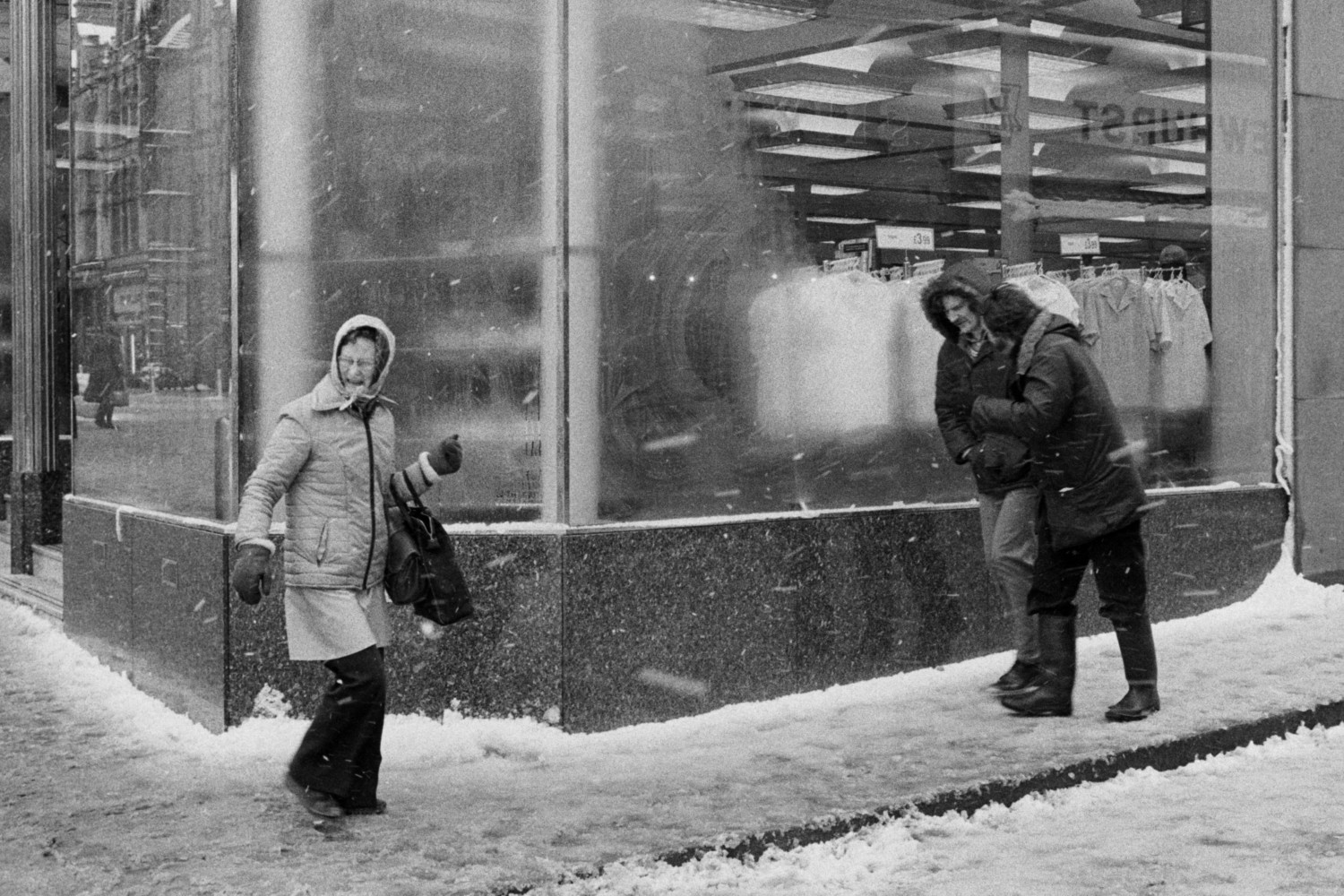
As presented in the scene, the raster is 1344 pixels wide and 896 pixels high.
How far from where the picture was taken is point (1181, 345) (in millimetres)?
10836

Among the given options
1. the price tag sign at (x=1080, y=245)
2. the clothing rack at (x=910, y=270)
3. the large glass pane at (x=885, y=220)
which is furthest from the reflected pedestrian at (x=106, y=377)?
the price tag sign at (x=1080, y=245)

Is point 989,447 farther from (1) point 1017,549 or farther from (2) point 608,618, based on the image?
(2) point 608,618

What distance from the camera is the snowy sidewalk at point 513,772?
206 inches

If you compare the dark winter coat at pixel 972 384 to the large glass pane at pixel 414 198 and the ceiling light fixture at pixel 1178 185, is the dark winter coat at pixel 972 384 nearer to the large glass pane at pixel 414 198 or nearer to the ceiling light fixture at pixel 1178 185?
the large glass pane at pixel 414 198

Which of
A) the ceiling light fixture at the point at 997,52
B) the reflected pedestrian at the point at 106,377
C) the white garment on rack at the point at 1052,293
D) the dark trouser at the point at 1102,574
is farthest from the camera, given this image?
the white garment on rack at the point at 1052,293

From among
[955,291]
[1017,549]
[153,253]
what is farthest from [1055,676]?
[153,253]

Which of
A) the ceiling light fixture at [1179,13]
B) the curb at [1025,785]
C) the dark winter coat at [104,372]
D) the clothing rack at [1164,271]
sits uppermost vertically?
the ceiling light fixture at [1179,13]

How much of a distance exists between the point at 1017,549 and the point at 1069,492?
636 millimetres

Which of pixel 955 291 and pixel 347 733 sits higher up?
pixel 955 291

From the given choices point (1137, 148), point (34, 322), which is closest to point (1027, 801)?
point (1137, 148)

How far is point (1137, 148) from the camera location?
35.5 ft

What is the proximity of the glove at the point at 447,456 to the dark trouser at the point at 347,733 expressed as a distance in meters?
0.69

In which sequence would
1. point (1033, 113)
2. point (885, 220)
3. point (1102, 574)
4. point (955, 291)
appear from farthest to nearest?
1. point (1033, 113)
2. point (885, 220)
3. point (955, 291)
4. point (1102, 574)

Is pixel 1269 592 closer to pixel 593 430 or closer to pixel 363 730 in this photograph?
pixel 593 430
